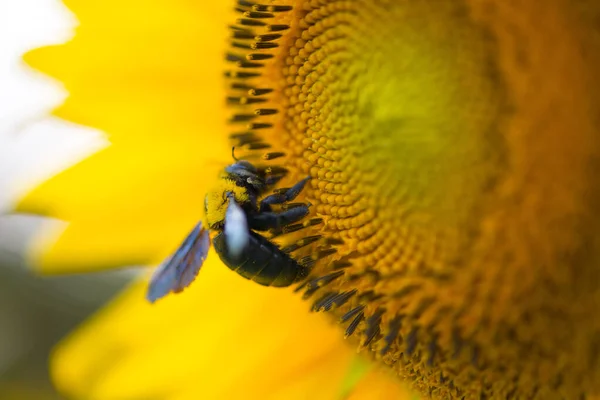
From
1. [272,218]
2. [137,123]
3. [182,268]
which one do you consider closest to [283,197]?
[272,218]

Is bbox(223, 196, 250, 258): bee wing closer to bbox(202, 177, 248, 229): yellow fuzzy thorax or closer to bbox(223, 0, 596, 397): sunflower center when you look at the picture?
bbox(202, 177, 248, 229): yellow fuzzy thorax

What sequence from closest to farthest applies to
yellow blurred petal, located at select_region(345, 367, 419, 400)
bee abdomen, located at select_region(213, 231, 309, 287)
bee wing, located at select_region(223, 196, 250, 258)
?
bee wing, located at select_region(223, 196, 250, 258)
bee abdomen, located at select_region(213, 231, 309, 287)
yellow blurred petal, located at select_region(345, 367, 419, 400)

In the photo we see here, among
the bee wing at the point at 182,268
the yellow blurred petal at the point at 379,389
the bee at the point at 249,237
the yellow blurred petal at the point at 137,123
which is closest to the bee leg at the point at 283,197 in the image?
the bee at the point at 249,237

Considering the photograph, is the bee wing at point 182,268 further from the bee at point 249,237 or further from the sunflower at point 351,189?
the sunflower at point 351,189

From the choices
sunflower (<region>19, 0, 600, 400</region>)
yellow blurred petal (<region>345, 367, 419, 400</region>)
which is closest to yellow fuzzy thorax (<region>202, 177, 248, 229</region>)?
sunflower (<region>19, 0, 600, 400</region>)

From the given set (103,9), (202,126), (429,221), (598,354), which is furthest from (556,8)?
(103,9)

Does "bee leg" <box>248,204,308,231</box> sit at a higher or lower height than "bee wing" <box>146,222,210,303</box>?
higher
